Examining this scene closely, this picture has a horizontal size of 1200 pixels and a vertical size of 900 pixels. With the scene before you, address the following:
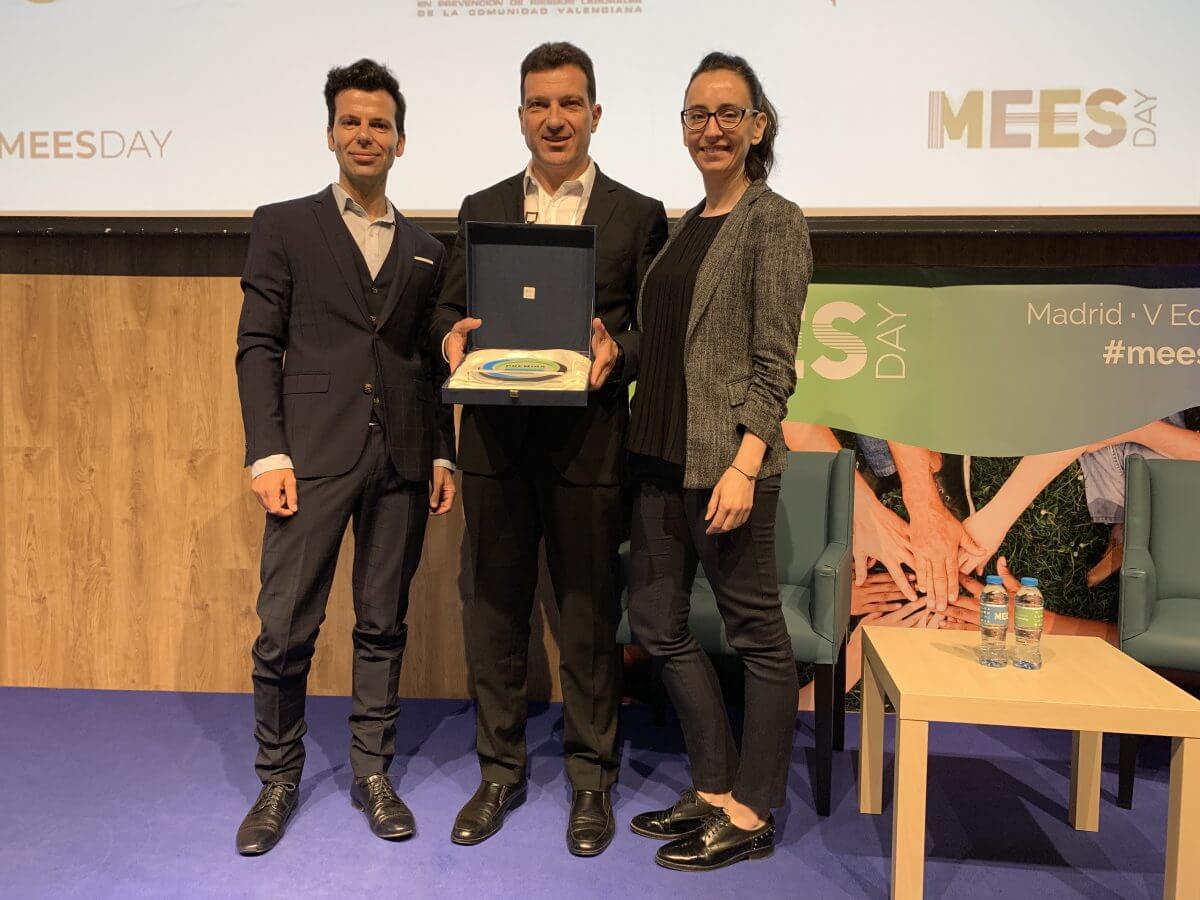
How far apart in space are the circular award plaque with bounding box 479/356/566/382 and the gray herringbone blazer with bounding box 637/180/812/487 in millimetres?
287

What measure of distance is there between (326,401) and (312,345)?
137 mm

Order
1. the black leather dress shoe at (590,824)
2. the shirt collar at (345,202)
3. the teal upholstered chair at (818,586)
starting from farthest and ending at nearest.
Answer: the teal upholstered chair at (818,586), the shirt collar at (345,202), the black leather dress shoe at (590,824)

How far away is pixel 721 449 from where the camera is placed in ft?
6.47

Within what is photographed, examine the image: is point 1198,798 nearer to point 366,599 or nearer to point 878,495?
point 878,495

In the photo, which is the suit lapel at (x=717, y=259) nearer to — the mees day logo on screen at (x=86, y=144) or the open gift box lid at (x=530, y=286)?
the open gift box lid at (x=530, y=286)

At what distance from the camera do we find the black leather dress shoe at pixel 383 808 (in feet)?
7.23

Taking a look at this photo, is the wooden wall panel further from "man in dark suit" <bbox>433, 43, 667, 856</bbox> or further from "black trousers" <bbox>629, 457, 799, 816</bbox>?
"black trousers" <bbox>629, 457, 799, 816</bbox>

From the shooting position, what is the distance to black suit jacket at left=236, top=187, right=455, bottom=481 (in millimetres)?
2182

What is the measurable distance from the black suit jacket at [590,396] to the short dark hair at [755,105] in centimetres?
28

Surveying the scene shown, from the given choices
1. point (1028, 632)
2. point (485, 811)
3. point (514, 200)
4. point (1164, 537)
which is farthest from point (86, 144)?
point (1164, 537)

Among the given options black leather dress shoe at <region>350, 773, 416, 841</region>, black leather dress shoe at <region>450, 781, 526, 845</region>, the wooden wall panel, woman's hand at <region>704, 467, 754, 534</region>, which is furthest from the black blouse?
the wooden wall panel

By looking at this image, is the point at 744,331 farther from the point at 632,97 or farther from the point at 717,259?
the point at 632,97

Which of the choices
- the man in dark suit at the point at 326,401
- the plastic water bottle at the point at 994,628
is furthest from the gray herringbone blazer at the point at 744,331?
the man in dark suit at the point at 326,401

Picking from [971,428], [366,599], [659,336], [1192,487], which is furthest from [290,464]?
[1192,487]
